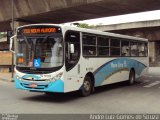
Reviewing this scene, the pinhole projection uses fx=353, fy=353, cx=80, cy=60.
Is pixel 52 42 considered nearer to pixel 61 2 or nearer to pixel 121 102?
pixel 121 102

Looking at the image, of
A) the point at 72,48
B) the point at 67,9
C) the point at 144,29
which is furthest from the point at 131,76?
the point at 144,29

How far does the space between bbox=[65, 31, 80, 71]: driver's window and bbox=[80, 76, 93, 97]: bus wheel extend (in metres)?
1.27

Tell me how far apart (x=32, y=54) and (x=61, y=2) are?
9.14 metres

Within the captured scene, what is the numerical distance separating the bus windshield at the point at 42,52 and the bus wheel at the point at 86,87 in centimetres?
207

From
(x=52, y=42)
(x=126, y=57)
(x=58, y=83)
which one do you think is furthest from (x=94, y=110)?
(x=126, y=57)

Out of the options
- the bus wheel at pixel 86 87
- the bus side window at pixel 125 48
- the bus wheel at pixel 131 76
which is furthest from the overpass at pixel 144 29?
the bus wheel at pixel 86 87

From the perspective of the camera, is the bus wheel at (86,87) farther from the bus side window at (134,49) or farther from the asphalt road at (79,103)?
the bus side window at (134,49)

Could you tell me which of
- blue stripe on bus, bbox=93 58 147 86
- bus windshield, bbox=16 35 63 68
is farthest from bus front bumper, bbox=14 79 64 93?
blue stripe on bus, bbox=93 58 147 86

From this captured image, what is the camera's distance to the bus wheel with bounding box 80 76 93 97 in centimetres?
1435

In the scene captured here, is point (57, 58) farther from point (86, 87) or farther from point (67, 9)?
point (67, 9)

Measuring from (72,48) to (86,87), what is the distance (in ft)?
7.26

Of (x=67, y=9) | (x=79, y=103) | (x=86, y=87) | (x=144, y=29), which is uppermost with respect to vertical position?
(x=67, y=9)

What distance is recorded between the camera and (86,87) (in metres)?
14.6

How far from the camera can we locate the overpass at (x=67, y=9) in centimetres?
1967
